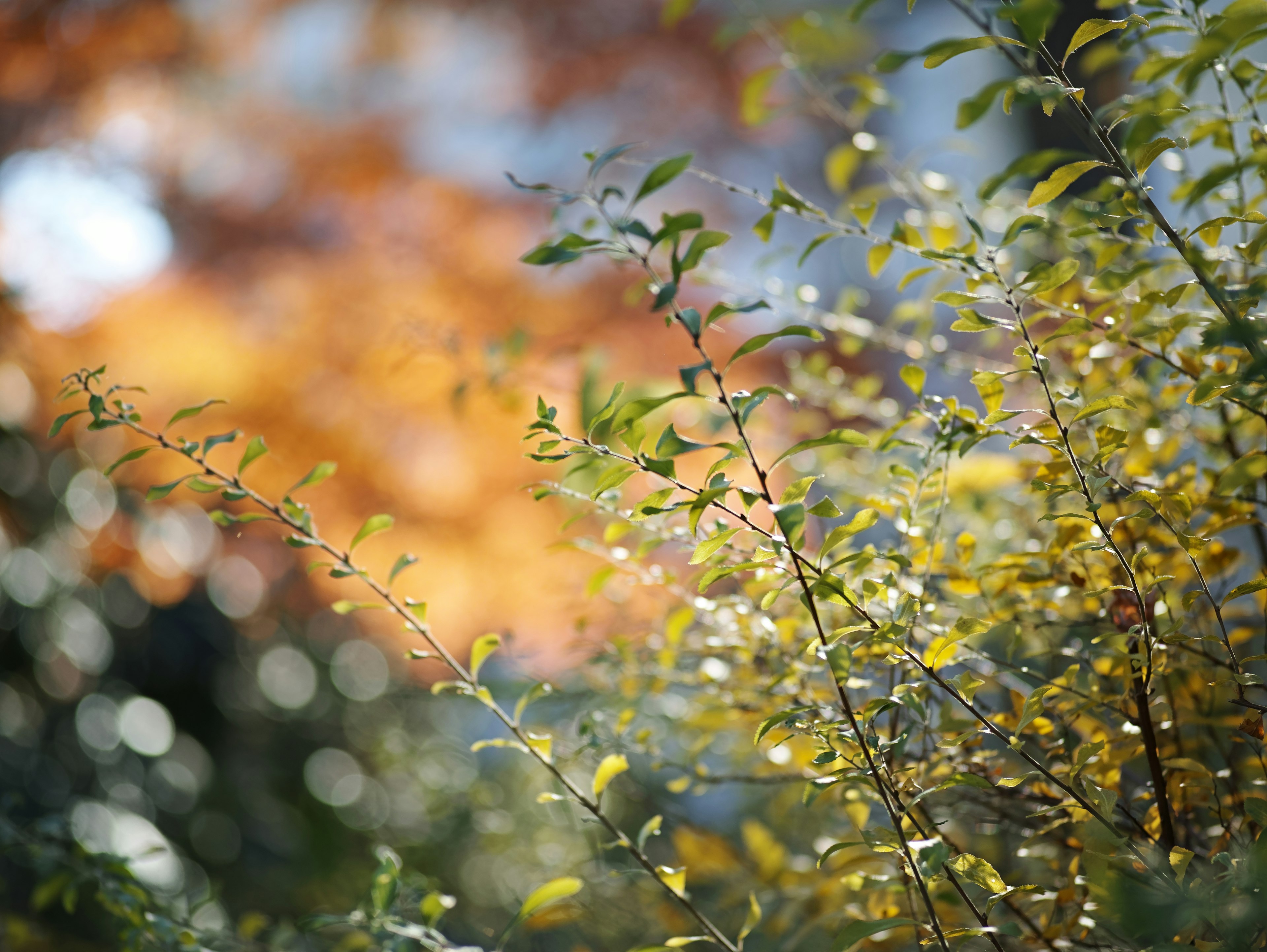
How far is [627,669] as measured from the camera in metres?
0.66

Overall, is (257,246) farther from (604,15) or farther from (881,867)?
(881,867)

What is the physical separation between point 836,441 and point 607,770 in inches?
9.3

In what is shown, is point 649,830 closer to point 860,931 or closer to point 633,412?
point 860,931

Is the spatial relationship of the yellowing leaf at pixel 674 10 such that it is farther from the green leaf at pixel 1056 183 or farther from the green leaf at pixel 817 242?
the green leaf at pixel 1056 183

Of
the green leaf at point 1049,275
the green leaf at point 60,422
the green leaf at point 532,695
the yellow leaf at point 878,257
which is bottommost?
the green leaf at point 532,695

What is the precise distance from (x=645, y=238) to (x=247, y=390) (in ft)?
6.74

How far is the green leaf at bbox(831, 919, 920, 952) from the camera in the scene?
34cm

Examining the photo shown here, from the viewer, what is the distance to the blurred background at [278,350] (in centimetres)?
204

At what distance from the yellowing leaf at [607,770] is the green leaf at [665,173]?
0.99ft

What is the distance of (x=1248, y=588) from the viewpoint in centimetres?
35

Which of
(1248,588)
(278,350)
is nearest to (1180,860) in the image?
(1248,588)

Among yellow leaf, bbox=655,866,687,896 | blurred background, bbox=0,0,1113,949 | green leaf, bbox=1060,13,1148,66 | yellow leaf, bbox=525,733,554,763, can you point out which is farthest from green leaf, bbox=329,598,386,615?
blurred background, bbox=0,0,1113,949

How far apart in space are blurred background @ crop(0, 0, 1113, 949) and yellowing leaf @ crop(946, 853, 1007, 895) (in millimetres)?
1447

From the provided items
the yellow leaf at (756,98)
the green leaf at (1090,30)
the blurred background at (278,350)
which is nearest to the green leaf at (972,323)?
the green leaf at (1090,30)
